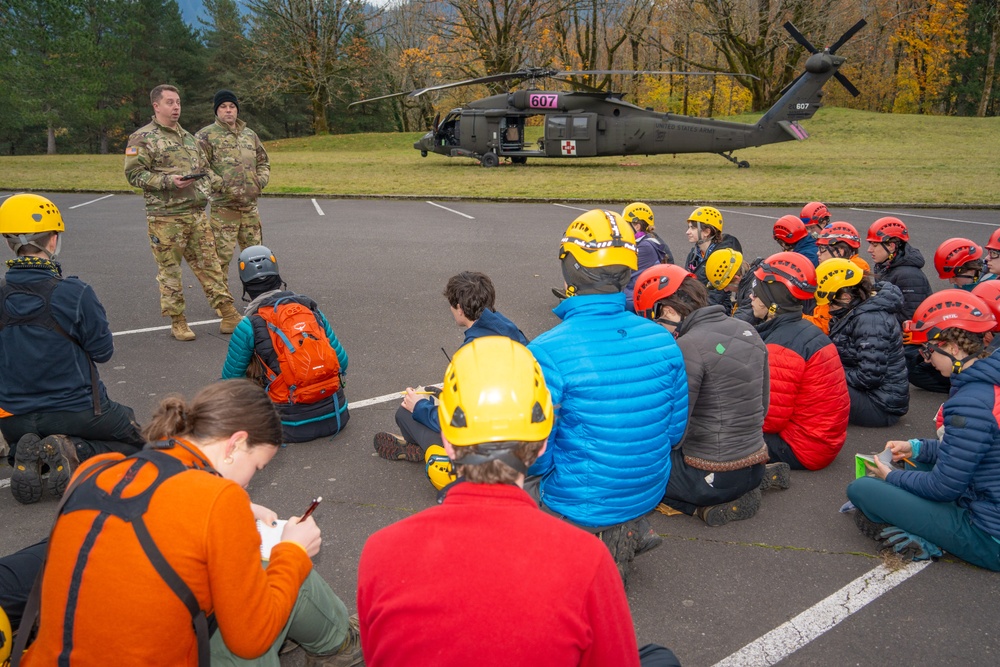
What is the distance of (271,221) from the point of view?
51.4ft

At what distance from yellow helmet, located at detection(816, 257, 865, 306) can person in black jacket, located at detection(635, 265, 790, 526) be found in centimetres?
197

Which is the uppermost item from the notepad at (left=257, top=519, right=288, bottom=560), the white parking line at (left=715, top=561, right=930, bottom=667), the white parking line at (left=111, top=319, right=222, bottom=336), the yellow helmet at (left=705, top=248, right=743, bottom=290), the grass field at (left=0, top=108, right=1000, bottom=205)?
the grass field at (left=0, top=108, right=1000, bottom=205)

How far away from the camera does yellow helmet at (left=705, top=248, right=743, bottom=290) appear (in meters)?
6.62

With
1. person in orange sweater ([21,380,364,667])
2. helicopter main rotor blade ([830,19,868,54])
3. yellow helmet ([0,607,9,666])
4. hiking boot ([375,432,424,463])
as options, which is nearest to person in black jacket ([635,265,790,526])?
hiking boot ([375,432,424,463])

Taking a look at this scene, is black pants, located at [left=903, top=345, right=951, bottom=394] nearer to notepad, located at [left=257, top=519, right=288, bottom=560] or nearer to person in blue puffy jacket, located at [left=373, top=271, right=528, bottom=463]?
person in blue puffy jacket, located at [left=373, top=271, right=528, bottom=463]

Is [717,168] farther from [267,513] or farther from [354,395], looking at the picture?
[267,513]

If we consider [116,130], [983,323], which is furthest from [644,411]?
[116,130]

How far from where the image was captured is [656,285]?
14.6 ft

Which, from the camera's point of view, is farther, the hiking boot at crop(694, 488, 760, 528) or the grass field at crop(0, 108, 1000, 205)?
the grass field at crop(0, 108, 1000, 205)

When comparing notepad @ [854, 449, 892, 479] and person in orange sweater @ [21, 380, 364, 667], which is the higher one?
person in orange sweater @ [21, 380, 364, 667]

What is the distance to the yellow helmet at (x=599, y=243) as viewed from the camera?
319 centimetres

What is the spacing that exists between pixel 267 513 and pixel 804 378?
359cm

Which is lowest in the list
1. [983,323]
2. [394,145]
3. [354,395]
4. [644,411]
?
[354,395]

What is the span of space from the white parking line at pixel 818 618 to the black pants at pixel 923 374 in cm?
317
